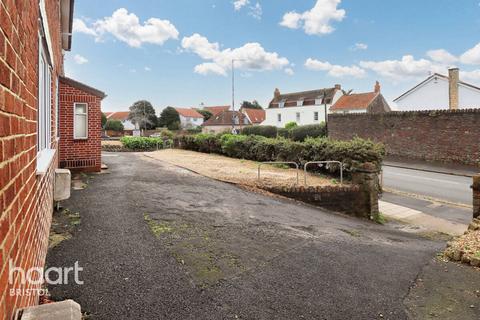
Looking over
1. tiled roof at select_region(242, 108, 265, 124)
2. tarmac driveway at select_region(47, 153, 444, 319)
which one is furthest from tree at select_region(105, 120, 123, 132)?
tarmac driveway at select_region(47, 153, 444, 319)

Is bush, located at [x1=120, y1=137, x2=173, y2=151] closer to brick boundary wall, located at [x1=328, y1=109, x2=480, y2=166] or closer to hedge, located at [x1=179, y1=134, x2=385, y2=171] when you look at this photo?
hedge, located at [x1=179, y1=134, x2=385, y2=171]

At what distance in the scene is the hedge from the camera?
1148cm

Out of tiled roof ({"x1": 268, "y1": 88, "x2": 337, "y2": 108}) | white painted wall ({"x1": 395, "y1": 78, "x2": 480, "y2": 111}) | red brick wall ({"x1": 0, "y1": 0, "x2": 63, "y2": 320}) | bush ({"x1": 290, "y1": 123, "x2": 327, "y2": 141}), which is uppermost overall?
tiled roof ({"x1": 268, "y1": 88, "x2": 337, "y2": 108})

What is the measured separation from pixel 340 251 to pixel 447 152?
777 inches

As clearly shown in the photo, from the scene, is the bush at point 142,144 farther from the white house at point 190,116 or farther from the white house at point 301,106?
the white house at point 190,116

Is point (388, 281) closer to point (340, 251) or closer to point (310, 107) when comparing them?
point (340, 251)

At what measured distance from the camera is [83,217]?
19.2ft

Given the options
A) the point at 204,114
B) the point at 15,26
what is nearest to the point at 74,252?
the point at 15,26

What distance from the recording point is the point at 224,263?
439 centimetres

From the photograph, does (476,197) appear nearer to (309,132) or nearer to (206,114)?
(309,132)

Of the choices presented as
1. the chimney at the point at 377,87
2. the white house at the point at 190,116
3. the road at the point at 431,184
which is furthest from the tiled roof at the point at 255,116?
the road at the point at 431,184

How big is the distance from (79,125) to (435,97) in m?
32.8

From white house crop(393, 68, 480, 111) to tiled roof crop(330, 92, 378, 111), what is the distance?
23.8ft

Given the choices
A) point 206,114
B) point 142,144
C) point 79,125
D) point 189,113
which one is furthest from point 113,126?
point 79,125
